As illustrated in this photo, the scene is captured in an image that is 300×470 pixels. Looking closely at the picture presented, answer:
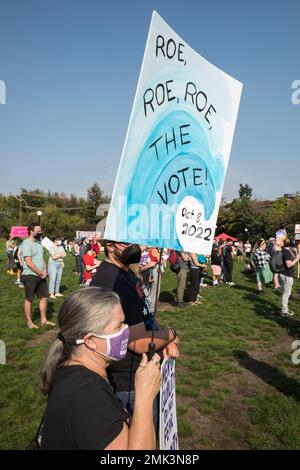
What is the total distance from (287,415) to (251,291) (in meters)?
9.49

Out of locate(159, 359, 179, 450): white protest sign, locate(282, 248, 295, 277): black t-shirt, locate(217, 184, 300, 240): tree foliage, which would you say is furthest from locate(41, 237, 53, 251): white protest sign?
locate(217, 184, 300, 240): tree foliage

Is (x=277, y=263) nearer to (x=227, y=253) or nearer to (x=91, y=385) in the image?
(x=227, y=253)

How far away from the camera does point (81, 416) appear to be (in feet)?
4.37

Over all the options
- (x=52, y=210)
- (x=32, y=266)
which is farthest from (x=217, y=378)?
(x=52, y=210)

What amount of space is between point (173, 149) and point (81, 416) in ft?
4.68

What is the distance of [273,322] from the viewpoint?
8711 mm

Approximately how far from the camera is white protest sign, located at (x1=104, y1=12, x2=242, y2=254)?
6.06ft

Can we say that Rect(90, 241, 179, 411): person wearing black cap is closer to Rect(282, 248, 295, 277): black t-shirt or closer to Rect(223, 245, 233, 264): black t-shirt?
Rect(282, 248, 295, 277): black t-shirt

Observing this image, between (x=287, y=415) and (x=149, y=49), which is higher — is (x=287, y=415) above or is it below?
below

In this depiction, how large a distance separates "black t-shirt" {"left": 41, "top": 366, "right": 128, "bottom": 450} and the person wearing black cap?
33.0 inches

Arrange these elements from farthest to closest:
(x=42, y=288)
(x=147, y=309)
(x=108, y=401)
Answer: (x=42, y=288) → (x=147, y=309) → (x=108, y=401)

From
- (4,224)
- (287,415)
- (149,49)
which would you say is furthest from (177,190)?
(4,224)

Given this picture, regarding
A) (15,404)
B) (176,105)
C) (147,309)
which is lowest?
(15,404)
